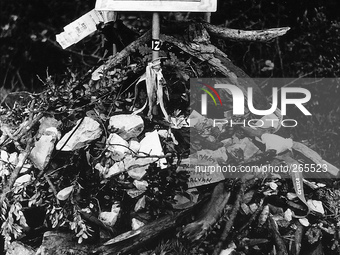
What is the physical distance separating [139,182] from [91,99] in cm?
60

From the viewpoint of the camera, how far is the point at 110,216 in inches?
89.7

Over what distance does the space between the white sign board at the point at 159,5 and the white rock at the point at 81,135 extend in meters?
0.60

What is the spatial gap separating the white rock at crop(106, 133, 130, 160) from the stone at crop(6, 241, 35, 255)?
0.58 metres

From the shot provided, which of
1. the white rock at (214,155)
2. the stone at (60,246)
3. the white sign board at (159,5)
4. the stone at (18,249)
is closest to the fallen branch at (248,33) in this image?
the white sign board at (159,5)

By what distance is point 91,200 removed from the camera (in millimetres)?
2328

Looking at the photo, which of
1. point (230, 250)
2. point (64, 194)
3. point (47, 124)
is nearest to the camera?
point (230, 250)

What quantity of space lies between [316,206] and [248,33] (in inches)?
39.6

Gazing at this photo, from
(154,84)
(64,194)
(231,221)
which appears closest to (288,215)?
(231,221)

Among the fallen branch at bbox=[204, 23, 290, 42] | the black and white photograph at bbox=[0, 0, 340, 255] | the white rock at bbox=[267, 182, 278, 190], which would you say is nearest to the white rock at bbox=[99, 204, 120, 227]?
the black and white photograph at bbox=[0, 0, 340, 255]

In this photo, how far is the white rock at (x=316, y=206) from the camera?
238cm

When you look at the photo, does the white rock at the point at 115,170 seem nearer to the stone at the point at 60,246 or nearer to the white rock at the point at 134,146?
the white rock at the point at 134,146

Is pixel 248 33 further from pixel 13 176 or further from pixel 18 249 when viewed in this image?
pixel 18 249

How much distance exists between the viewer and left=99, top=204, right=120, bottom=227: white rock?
2.27 metres

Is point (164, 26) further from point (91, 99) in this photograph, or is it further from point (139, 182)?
point (139, 182)
